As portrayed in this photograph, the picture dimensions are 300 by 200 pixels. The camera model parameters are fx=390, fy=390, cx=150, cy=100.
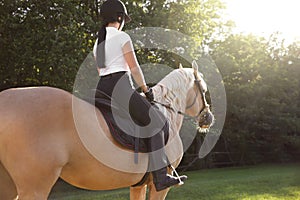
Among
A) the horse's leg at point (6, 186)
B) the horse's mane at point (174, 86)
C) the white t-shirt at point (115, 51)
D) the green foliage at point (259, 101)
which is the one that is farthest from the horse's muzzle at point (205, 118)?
the green foliage at point (259, 101)

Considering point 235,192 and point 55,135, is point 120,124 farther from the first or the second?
point 235,192

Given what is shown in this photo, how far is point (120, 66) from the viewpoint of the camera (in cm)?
411

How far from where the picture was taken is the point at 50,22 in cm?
1545

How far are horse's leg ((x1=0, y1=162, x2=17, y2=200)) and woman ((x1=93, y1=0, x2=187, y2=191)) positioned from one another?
126cm

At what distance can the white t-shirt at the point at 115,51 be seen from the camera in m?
4.07

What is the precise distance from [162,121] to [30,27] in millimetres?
12571

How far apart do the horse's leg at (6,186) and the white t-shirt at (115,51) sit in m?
1.40

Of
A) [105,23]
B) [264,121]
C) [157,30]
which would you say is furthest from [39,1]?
[264,121]

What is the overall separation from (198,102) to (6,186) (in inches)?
113

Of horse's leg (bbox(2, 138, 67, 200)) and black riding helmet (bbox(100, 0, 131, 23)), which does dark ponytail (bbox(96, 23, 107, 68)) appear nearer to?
black riding helmet (bbox(100, 0, 131, 23))

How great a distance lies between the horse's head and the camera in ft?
17.8

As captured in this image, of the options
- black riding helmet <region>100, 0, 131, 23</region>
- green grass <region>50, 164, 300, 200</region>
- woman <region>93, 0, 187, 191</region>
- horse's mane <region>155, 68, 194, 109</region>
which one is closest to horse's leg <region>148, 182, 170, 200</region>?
woman <region>93, 0, 187, 191</region>

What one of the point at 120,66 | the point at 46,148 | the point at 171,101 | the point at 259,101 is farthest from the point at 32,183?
the point at 259,101

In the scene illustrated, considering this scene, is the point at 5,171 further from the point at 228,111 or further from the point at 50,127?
the point at 228,111
